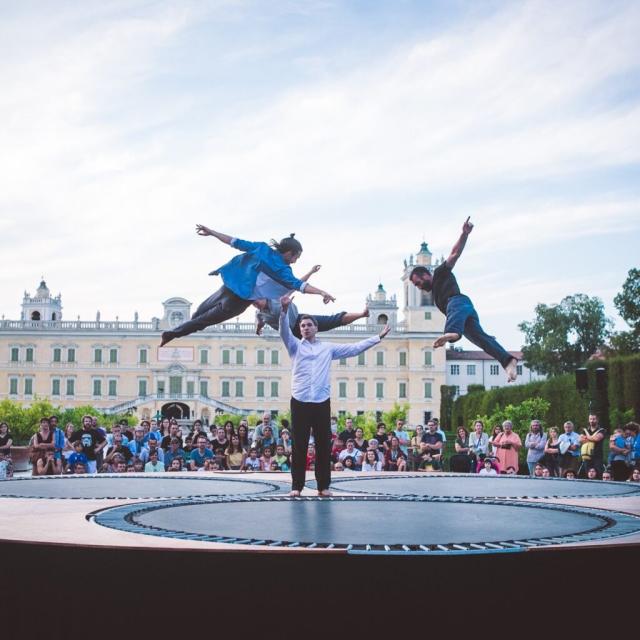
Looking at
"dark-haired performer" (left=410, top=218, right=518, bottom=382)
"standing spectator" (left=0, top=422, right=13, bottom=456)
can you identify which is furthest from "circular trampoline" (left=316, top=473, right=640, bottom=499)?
"standing spectator" (left=0, top=422, right=13, bottom=456)

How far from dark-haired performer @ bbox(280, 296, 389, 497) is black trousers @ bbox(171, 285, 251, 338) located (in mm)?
3441

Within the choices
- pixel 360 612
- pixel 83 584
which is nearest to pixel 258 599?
pixel 360 612

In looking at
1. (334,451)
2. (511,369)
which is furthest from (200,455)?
(511,369)

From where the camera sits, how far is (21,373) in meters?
81.7

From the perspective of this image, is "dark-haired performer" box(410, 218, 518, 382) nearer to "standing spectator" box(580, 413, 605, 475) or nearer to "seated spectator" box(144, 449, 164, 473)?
"standing spectator" box(580, 413, 605, 475)

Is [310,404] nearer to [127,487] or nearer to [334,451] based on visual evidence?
[127,487]

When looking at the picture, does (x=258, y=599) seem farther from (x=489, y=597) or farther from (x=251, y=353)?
(x=251, y=353)

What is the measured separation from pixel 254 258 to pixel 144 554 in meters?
7.28

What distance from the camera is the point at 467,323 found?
1095cm

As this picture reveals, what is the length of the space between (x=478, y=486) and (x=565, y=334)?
65686 millimetres

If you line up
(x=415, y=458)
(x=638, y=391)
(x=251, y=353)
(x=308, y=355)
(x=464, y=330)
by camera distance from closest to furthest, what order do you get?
1. (x=308, y=355)
2. (x=464, y=330)
3. (x=415, y=458)
4. (x=638, y=391)
5. (x=251, y=353)

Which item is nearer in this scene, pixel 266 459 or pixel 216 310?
pixel 216 310

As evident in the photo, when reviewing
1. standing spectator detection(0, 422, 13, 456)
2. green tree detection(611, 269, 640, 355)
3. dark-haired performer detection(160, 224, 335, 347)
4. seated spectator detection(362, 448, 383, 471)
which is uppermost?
green tree detection(611, 269, 640, 355)

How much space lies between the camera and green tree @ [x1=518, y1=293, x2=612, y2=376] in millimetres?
72000
